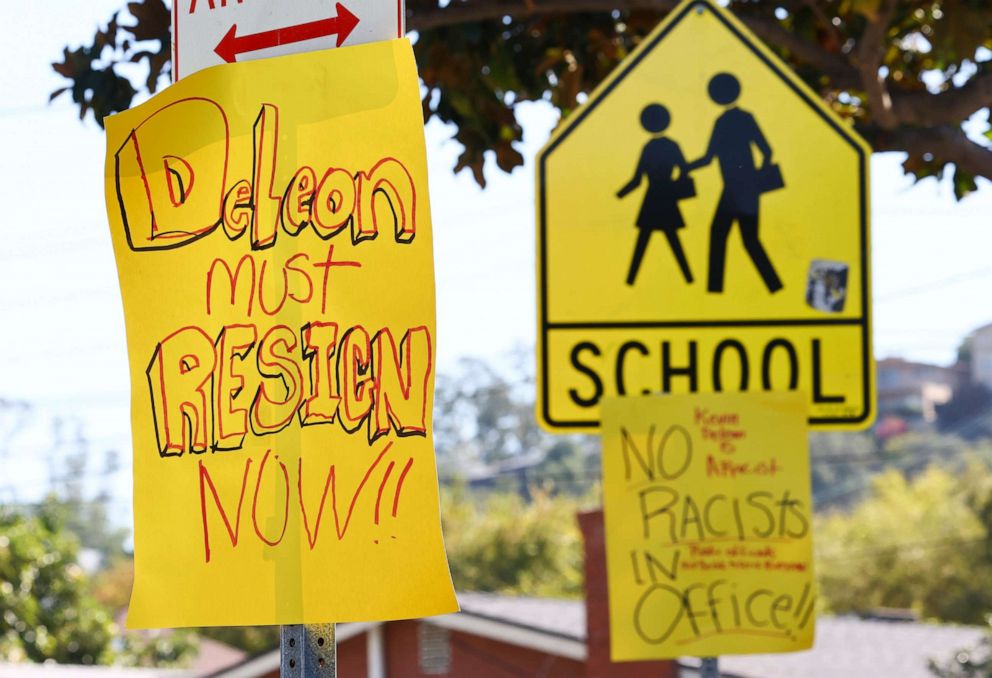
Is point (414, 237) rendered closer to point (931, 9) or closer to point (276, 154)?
point (276, 154)

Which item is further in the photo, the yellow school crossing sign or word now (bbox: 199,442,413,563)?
the yellow school crossing sign

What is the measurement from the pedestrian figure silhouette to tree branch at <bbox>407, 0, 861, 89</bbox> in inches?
101

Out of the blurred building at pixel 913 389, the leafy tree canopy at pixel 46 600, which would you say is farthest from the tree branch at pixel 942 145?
the blurred building at pixel 913 389

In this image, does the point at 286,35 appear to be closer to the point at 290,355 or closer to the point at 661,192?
the point at 290,355

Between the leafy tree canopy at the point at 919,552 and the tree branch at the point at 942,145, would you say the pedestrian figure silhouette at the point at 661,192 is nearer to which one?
the tree branch at the point at 942,145

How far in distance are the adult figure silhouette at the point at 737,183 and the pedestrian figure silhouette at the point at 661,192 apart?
59 mm

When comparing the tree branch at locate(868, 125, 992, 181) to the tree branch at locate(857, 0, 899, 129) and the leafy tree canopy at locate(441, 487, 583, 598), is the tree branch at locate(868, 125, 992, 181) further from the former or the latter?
the leafy tree canopy at locate(441, 487, 583, 598)

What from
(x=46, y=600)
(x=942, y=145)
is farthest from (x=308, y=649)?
(x=46, y=600)

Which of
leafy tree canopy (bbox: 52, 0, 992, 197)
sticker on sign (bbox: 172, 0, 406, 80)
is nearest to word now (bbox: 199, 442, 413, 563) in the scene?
sticker on sign (bbox: 172, 0, 406, 80)

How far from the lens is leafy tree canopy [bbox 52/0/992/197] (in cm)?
604

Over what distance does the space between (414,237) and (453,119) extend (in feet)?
15.6

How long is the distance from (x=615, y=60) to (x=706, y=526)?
10.9 feet

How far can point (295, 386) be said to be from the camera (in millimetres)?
2195

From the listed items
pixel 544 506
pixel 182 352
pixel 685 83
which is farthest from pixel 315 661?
pixel 544 506
